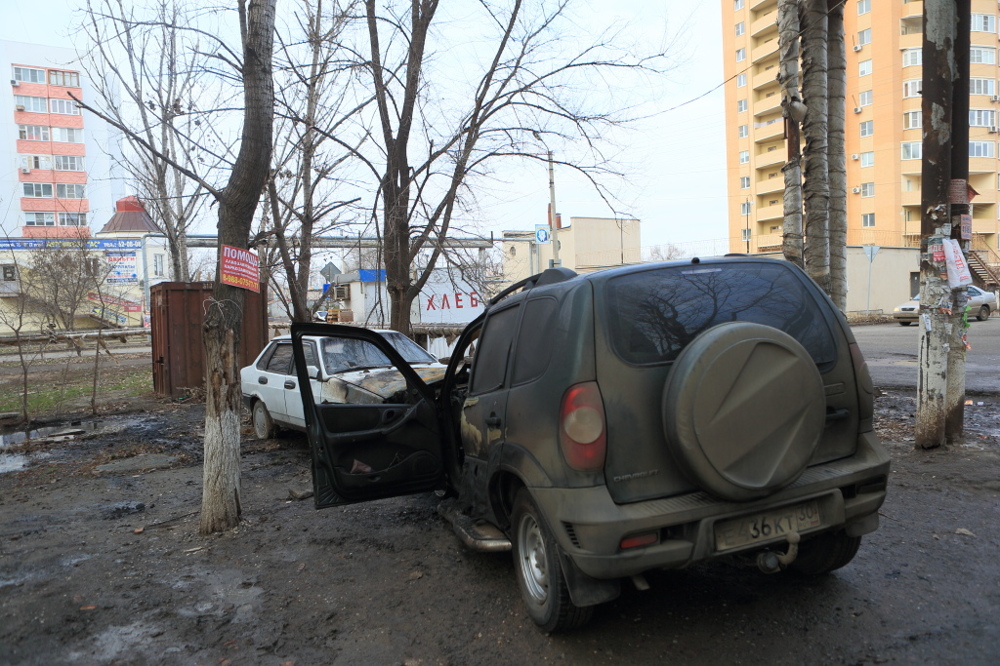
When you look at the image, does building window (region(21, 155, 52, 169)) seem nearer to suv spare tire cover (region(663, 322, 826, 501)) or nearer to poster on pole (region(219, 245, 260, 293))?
poster on pole (region(219, 245, 260, 293))

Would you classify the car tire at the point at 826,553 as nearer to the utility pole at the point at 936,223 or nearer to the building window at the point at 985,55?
the utility pole at the point at 936,223

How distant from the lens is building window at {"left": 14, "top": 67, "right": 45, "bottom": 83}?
60.7 meters

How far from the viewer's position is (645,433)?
301 centimetres

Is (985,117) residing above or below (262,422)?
above

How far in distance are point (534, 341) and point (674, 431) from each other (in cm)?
91

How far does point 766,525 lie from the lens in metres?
3.05

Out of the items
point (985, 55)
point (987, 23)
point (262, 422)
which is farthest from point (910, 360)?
point (987, 23)

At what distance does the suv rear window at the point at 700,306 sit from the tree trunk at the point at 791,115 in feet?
18.2

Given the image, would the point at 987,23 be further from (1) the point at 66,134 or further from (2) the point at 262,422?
(1) the point at 66,134

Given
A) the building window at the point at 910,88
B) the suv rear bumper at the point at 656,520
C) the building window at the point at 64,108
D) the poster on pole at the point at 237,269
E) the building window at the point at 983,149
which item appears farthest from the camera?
the building window at the point at 64,108

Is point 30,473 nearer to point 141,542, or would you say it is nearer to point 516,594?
point 141,542

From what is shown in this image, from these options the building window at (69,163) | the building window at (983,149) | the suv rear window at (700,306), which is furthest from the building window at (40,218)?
the building window at (983,149)

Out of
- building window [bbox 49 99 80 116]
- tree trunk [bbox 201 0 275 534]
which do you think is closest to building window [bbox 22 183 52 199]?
building window [bbox 49 99 80 116]

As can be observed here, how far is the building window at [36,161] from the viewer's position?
60.1m
